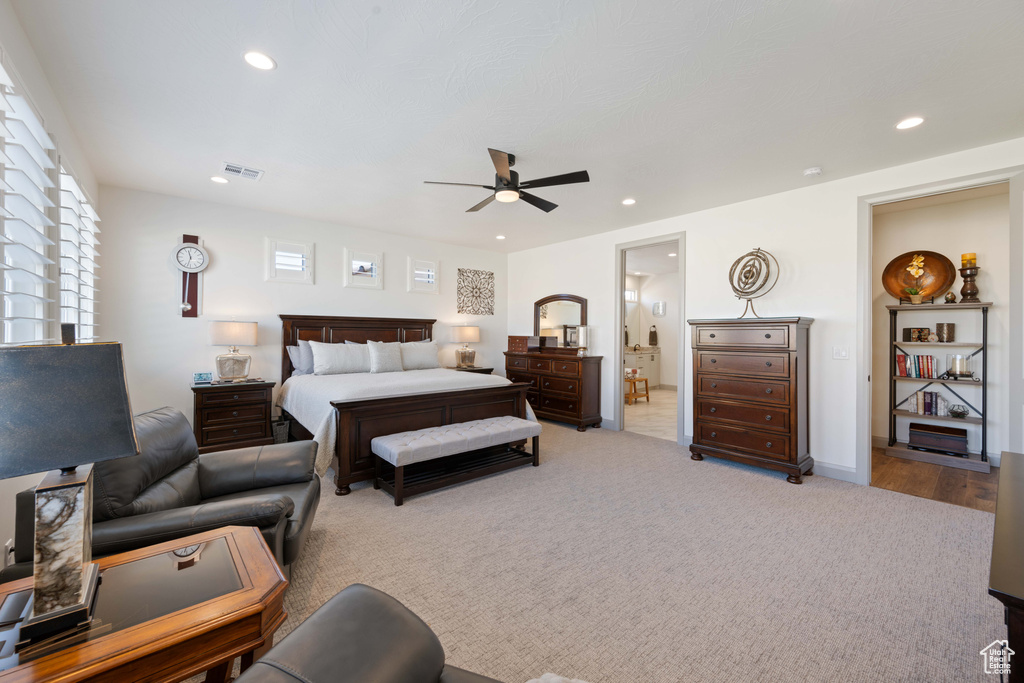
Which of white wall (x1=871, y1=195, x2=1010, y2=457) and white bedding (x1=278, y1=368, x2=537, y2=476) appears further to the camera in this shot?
white wall (x1=871, y1=195, x2=1010, y2=457)

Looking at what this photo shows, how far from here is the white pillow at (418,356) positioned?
18.0 ft

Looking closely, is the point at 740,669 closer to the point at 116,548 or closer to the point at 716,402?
the point at 116,548

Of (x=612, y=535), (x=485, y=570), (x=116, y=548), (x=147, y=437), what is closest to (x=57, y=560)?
(x=116, y=548)

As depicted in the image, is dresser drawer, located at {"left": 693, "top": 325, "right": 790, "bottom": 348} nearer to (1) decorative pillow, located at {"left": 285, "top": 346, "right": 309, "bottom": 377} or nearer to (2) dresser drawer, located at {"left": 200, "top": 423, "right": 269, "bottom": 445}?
(1) decorative pillow, located at {"left": 285, "top": 346, "right": 309, "bottom": 377}

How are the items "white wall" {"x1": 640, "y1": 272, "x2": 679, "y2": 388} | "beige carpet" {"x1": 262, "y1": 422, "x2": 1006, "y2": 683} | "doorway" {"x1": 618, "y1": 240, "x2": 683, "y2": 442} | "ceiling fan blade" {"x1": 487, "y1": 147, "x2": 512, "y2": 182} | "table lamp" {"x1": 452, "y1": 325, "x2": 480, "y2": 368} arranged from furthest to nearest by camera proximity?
"white wall" {"x1": 640, "y1": 272, "x2": 679, "y2": 388}, "doorway" {"x1": 618, "y1": 240, "x2": 683, "y2": 442}, "table lamp" {"x1": 452, "y1": 325, "x2": 480, "y2": 368}, "ceiling fan blade" {"x1": 487, "y1": 147, "x2": 512, "y2": 182}, "beige carpet" {"x1": 262, "y1": 422, "x2": 1006, "y2": 683}

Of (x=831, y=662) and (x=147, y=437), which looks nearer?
(x=831, y=662)

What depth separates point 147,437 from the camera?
1916mm

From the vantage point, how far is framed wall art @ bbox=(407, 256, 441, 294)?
20.3ft

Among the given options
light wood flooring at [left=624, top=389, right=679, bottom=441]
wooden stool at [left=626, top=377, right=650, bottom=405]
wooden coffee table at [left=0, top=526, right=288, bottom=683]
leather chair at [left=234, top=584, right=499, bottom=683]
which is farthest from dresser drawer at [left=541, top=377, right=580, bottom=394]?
leather chair at [left=234, top=584, right=499, bottom=683]

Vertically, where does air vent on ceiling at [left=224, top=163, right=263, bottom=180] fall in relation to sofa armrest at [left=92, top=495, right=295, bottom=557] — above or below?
above

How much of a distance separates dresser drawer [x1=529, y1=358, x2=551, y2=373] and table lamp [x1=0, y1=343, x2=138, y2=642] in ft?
17.1

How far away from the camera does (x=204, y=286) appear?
183 inches

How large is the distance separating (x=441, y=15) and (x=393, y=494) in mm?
3038

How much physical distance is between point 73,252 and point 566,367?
481cm
